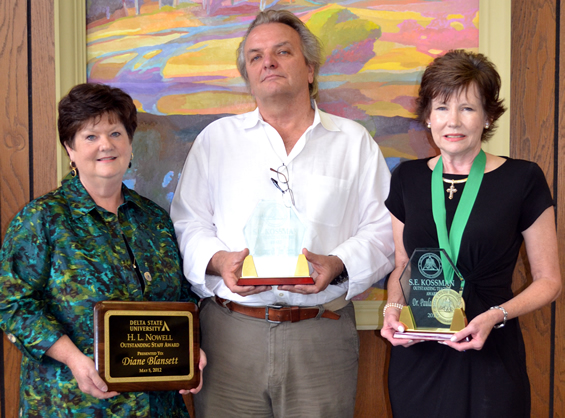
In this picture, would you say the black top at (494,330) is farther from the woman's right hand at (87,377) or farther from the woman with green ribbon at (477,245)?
the woman's right hand at (87,377)

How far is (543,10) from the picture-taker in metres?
2.50

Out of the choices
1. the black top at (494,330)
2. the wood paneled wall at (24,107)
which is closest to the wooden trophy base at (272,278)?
the black top at (494,330)

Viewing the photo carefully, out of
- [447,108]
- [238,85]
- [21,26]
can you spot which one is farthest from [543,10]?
[21,26]

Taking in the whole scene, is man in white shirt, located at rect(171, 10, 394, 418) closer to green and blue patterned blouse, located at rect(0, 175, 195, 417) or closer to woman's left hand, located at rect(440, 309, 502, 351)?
green and blue patterned blouse, located at rect(0, 175, 195, 417)

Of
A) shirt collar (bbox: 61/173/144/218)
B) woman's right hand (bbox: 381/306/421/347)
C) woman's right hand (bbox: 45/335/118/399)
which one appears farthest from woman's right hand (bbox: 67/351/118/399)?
woman's right hand (bbox: 381/306/421/347)

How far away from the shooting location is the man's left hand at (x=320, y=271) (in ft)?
6.10

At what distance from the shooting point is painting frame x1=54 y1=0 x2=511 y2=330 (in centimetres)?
249

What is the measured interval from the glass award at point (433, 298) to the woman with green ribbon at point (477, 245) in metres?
0.05

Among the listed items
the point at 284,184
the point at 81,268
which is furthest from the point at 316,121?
the point at 81,268

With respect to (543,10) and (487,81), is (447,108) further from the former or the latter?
(543,10)

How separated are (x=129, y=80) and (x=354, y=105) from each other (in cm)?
117

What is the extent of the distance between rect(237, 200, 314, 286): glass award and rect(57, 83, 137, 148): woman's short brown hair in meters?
0.64

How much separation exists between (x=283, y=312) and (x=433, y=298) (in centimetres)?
62

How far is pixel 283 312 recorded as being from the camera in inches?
79.5
